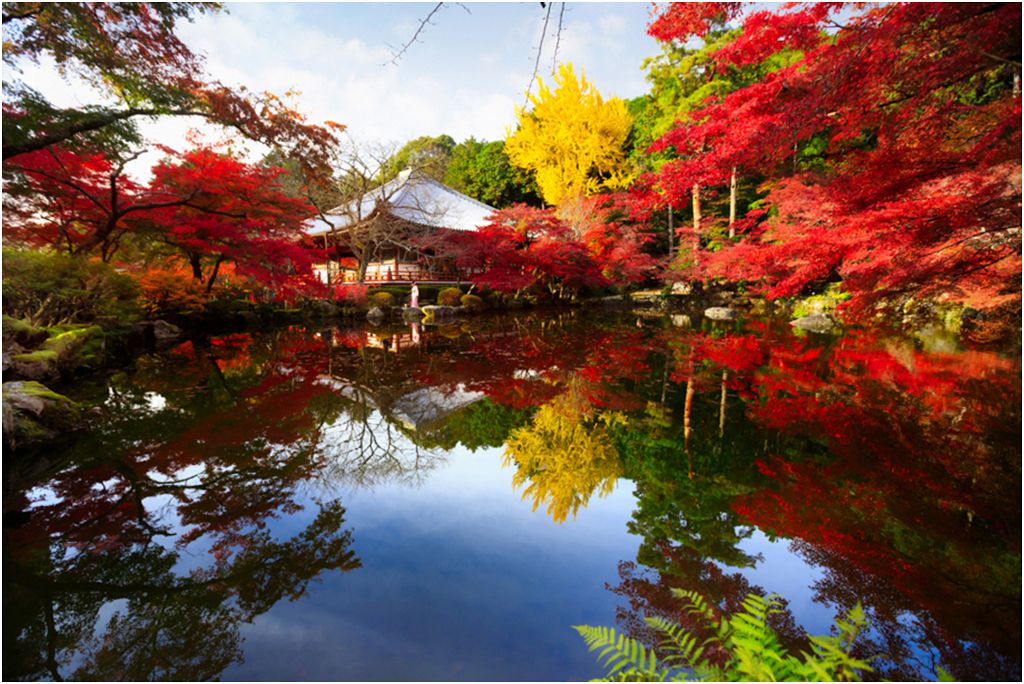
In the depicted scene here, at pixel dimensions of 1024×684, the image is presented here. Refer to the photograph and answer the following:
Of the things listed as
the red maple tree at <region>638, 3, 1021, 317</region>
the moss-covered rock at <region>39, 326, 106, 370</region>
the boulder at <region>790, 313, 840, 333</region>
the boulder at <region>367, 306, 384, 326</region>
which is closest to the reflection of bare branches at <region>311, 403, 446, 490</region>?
the red maple tree at <region>638, 3, 1021, 317</region>

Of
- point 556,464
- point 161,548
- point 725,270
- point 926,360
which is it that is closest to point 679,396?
point 556,464

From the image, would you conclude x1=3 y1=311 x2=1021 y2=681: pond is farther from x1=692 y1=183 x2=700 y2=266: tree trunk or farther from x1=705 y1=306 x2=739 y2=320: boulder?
x1=692 y1=183 x2=700 y2=266: tree trunk

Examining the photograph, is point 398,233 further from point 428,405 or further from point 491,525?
point 491,525

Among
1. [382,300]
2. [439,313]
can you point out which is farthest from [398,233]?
[439,313]

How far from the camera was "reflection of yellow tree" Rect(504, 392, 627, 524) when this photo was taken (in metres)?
2.72

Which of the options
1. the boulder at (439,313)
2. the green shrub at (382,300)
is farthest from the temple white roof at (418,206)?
the boulder at (439,313)

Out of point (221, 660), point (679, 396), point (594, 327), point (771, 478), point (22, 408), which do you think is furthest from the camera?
point (594, 327)

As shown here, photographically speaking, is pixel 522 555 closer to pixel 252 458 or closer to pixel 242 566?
pixel 242 566

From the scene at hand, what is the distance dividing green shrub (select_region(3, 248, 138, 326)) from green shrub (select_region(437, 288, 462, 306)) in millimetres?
8199

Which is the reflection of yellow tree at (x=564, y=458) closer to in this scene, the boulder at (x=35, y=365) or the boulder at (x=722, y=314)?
the boulder at (x=35, y=365)

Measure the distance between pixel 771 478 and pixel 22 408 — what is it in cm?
565

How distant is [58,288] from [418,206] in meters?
11.0

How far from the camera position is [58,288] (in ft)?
18.5

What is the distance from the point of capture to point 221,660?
1.56 metres
